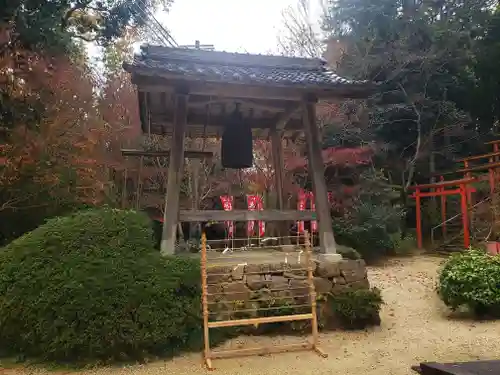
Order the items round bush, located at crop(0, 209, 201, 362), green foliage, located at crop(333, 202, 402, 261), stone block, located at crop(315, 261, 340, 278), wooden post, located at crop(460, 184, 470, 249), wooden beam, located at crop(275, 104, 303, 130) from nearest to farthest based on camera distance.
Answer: round bush, located at crop(0, 209, 201, 362)
stone block, located at crop(315, 261, 340, 278)
wooden beam, located at crop(275, 104, 303, 130)
green foliage, located at crop(333, 202, 402, 261)
wooden post, located at crop(460, 184, 470, 249)

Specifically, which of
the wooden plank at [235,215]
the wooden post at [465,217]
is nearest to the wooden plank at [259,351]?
the wooden plank at [235,215]

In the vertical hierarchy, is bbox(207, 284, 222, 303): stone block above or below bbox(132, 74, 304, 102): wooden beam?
below

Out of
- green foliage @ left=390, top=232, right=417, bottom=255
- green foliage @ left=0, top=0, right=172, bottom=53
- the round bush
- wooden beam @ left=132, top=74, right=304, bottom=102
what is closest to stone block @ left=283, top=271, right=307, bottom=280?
the round bush

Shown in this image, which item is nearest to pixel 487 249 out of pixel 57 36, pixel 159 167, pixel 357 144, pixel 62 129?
pixel 357 144

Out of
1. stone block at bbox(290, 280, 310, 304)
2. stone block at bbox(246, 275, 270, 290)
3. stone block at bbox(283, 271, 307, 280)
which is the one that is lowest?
stone block at bbox(290, 280, 310, 304)

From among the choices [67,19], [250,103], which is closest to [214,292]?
[250,103]

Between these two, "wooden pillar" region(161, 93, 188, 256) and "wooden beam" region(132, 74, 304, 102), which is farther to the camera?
"wooden pillar" region(161, 93, 188, 256)

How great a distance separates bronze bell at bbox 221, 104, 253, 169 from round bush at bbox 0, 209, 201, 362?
6.55 ft

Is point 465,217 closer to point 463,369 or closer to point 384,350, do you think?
point 384,350

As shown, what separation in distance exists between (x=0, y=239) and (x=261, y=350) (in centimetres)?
569

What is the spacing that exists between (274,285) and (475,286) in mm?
3093

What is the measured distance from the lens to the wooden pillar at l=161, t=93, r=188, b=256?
17.6 ft

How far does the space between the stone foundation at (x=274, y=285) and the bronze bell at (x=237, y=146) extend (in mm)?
1587

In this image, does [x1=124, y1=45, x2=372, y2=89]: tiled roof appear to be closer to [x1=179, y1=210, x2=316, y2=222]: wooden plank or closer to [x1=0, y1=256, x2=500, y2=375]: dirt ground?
[x1=179, y1=210, x2=316, y2=222]: wooden plank
